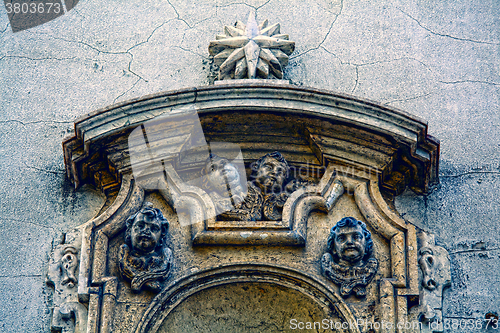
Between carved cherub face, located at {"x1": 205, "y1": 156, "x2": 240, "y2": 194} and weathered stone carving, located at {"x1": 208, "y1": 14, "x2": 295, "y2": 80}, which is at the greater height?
weathered stone carving, located at {"x1": 208, "y1": 14, "x2": 295, "y2": 80}

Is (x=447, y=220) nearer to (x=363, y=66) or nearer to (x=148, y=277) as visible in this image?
(x=363, y=66)

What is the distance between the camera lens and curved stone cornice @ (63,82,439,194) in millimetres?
4398

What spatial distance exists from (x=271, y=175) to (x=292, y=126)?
1.16 feet

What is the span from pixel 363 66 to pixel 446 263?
1.64m

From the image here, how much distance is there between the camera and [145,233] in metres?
4.10

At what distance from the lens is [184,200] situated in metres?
4.40

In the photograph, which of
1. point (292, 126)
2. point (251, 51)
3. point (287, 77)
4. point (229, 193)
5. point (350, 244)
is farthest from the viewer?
point (287, 77)

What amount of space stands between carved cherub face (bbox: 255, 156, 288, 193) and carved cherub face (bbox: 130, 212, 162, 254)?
27.9 inches

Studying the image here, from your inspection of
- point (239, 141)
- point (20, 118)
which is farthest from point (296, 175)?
point (20, 118)

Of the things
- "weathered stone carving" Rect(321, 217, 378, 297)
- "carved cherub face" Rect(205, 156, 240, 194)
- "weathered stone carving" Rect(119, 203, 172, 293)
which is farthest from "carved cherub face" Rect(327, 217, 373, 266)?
"weathered stone carving" Rect(119, 203, 172, 293)

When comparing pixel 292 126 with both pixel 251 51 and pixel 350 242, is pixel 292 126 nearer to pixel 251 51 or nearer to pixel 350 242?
pixel 251 51

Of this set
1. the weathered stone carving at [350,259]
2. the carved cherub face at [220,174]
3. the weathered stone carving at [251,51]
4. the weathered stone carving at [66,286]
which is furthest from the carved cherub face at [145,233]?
the weathered stone carving at [251,51]

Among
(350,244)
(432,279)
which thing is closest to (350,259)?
(350,244)

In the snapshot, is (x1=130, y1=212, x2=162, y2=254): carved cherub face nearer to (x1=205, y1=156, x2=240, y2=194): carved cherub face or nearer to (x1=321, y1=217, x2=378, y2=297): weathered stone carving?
(x1=205, y1=156, x2=240, y2=194): carved cherub face
